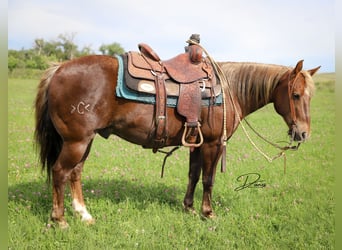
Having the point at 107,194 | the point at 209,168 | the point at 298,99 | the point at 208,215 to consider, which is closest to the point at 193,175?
the point at 209,168

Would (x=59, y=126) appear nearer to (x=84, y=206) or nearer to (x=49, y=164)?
(x=49, y=164)

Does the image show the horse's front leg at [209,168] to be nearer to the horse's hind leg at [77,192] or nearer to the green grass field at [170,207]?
the green grass field at [170,207]

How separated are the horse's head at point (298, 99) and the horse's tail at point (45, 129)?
3.19m

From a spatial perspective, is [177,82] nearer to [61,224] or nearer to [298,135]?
[298,135]

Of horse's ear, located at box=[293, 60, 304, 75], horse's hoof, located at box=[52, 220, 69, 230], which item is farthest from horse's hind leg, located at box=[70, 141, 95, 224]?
horse's ear, located at box=[293, 60, 304, 75]

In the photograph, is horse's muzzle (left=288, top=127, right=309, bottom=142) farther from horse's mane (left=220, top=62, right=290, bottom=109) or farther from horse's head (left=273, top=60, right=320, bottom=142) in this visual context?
horse's mane (left=220, top=62, right=290, bottom=109)

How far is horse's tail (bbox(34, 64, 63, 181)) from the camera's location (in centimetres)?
344

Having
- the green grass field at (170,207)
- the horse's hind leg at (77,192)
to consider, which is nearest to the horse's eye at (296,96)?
the green grass field at (170,207)

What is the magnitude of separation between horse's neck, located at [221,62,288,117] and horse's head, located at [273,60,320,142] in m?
0.18

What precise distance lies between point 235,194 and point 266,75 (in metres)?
2.09

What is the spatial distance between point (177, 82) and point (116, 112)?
88 cm

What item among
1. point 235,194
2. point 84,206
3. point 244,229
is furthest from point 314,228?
point 84,206

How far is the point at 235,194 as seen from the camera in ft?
15.0

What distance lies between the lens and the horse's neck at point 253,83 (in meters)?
3.86
